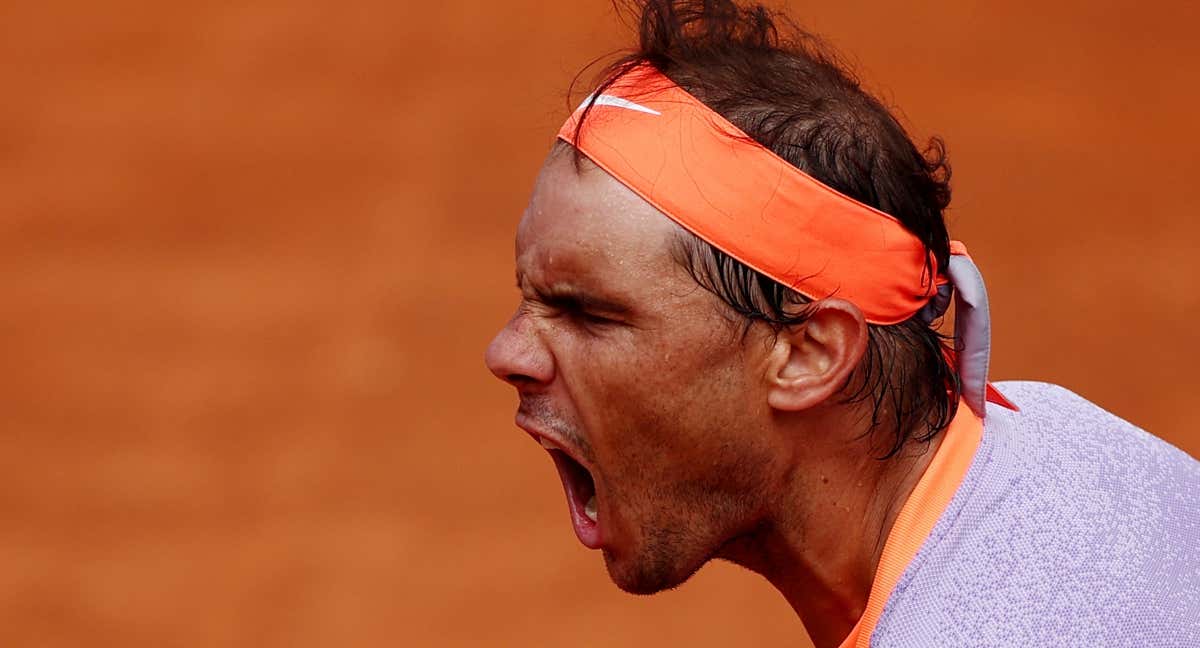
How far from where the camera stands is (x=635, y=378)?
2234 millimetres

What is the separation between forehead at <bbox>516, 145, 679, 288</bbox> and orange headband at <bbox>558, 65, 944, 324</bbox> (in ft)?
0.08

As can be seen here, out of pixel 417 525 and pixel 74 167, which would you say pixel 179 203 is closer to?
pixel 74 167

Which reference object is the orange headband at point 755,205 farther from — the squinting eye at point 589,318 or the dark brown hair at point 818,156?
the squinting eye at point 589,318

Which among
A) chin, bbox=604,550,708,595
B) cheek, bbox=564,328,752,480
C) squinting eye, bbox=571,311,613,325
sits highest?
squinting eye, bbox=571,311,613,325

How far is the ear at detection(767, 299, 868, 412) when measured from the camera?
222 cm

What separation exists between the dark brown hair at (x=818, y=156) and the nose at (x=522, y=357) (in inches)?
10.0

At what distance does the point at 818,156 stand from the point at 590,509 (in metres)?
0.63


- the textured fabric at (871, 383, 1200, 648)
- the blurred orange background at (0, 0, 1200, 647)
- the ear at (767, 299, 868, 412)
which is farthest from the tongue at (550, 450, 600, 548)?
the blurred orange background at (0, 0, 1200, 647)

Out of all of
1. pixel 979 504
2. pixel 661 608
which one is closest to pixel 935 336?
pixel 979 504

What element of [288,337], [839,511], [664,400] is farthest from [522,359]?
[288,337]

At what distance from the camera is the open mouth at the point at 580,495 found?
2.41m

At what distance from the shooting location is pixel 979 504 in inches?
85.8

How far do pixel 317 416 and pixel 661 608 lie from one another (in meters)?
1.33

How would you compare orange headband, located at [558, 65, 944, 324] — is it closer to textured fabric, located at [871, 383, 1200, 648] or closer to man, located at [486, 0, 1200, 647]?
man, located at [486, 0, 1200, 647]
